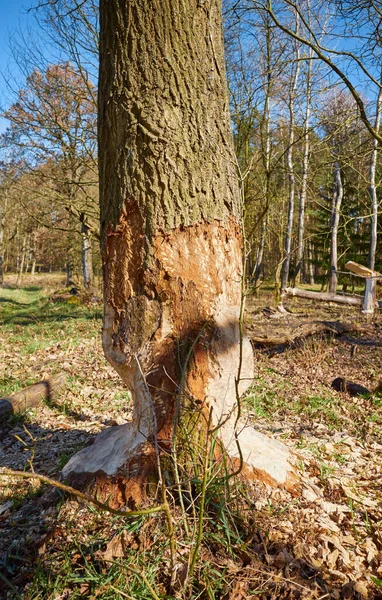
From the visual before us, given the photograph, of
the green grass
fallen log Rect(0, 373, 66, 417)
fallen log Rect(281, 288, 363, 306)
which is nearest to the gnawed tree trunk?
fallen log Rect(0, 373, 66, 417)

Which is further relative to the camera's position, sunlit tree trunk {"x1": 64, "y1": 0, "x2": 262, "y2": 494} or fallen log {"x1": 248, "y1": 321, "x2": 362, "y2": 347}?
fallen log {"x1": 248, "y1": 321, "x2": 362, "y2": 347}

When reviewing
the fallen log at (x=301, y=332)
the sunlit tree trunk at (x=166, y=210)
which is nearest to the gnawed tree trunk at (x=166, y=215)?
the sunlit tree trunk at (x=166, y=210)

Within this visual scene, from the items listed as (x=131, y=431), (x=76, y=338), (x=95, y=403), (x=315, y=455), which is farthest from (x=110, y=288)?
(x=76, y=338)

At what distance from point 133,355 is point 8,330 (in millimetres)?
7625

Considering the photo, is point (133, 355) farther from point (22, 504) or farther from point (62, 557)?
point (22, 504)

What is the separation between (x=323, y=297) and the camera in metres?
11.4

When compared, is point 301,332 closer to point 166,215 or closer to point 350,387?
point 350,387

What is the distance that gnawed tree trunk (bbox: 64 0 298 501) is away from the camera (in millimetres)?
1958

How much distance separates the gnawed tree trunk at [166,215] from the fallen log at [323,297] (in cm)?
943

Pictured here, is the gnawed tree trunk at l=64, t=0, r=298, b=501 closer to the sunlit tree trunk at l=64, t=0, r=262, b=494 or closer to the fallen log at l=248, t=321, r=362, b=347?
the sunlit tree trunk at l=64, t=0, r=262, b=494

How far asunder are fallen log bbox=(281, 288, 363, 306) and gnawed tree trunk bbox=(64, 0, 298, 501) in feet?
30.9

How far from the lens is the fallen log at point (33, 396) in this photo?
13.2ft

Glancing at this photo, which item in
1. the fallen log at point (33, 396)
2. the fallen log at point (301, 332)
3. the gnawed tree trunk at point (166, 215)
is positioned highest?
the gnawed tree trunk at point (166, 215)

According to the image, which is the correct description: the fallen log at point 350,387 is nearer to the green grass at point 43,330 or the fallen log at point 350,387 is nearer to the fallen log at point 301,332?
the fallen log at point 301,332
